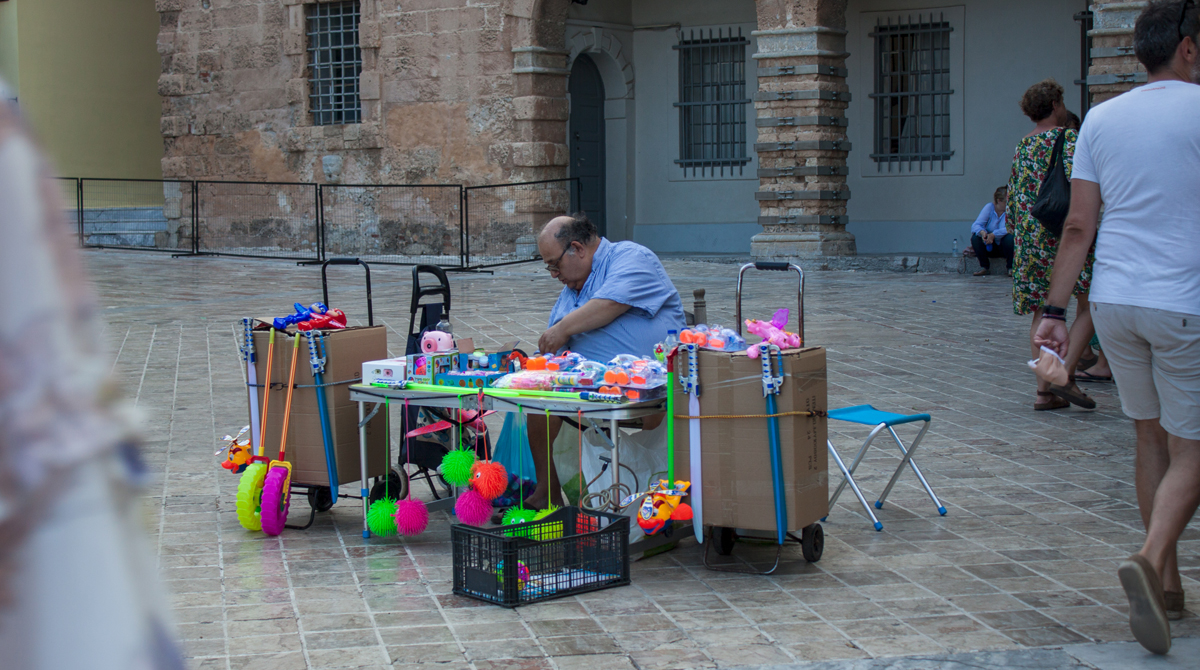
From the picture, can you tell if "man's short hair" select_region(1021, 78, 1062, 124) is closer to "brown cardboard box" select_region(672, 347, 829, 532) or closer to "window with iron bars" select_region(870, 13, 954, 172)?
"brown cardboard box" select_region(672, 347, 829, 532)

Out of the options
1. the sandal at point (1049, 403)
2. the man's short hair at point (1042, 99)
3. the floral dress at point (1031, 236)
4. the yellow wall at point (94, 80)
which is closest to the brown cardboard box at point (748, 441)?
the sandal at point (1049, 403)

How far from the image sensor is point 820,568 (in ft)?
14.7

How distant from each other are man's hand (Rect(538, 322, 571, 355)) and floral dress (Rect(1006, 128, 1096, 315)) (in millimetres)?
3468

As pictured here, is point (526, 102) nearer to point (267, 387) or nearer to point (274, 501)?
point (267, 387)

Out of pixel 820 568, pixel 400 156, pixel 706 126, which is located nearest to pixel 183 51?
pixel 400 156

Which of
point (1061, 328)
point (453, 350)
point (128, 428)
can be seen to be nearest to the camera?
point (128, 428)

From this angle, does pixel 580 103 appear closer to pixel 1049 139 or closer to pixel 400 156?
pixel 400 156

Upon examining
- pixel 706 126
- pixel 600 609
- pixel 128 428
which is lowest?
pixel 600 609

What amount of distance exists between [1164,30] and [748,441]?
1851mm

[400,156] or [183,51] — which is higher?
[183,51]

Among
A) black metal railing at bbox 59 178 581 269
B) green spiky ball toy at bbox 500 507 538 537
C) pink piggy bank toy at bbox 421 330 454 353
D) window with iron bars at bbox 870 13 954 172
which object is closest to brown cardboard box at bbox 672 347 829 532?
green spiky ball toy at bbox 500 507 538 537

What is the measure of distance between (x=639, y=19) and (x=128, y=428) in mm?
20048

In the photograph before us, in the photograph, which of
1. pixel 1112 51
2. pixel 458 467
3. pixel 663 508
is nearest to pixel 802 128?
pixel 1112 51

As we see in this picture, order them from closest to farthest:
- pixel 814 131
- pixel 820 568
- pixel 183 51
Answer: pixel 820 568 → pixel 814 131 → pixel 183 51
